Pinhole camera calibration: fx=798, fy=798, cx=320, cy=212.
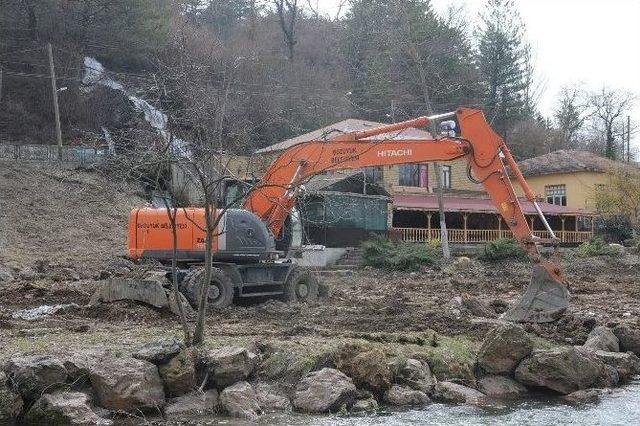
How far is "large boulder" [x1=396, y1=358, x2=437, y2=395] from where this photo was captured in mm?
10688

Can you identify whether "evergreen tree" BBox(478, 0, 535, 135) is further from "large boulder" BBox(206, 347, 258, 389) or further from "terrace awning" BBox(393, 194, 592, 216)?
"large boulder" BBox(206, 347, 258, 389)

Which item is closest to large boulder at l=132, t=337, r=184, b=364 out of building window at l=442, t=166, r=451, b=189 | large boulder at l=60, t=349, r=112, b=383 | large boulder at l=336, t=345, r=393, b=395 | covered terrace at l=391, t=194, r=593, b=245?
large boulder at l=60, t=349, r=112, b=383

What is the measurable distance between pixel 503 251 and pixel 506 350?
22768mm

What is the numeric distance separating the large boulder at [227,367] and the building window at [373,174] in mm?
29159

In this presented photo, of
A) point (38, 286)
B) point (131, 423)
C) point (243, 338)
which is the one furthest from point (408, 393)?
point (38, 286)

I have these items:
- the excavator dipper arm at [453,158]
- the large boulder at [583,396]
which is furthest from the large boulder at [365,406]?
the excavator dipper arm at [453,158]

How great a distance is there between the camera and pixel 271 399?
32.6 ft

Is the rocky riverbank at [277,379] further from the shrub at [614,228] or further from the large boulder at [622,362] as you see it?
the shrub at [614,228]

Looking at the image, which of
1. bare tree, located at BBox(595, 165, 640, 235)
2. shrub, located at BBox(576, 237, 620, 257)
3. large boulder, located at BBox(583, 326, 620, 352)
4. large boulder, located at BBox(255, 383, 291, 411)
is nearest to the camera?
large boulder, located at BBox(255, 383, 291, 411)

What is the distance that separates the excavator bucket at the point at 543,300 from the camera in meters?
14.2

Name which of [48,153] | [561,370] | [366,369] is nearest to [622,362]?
[561,370]

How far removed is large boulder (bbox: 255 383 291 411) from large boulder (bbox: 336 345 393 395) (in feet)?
2.94

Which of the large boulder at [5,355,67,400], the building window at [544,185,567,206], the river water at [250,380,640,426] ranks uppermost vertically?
the building window at [544,185,567,206]

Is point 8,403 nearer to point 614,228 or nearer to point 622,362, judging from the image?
point 622,362
